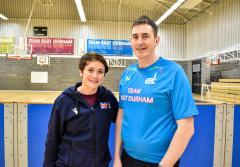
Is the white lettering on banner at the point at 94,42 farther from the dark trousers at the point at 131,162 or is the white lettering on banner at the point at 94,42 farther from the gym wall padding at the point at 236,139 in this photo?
the dark trousers at the point at 131,162

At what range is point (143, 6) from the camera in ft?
49.0

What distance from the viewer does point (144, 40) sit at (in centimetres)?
159

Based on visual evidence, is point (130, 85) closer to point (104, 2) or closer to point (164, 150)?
point (164, 150)

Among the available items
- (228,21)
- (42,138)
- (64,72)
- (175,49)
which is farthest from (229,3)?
(42,138)

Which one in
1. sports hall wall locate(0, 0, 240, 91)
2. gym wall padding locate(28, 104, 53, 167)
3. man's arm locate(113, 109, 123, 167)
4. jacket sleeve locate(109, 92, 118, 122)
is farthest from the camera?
sports hall wall locate(0, 0, 240, 91)

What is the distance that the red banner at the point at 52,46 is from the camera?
12.9 m

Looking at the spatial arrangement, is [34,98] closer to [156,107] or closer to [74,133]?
[74,133]

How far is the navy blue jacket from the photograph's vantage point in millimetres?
1827

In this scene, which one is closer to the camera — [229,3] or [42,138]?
[42,138]

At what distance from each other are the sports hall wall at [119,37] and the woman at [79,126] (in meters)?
8.99

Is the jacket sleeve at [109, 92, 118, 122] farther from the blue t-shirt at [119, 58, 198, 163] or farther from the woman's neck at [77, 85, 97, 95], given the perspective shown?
the blue t-shirt at [119, 58, 198, 163]

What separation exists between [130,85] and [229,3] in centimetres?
1059

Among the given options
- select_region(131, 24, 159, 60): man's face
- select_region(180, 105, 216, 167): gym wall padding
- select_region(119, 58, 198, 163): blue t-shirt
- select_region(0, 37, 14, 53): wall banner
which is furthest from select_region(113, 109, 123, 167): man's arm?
select_region(0, 37, 14, 53): wall banner

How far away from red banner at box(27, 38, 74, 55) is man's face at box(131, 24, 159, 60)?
1206 centimetres
